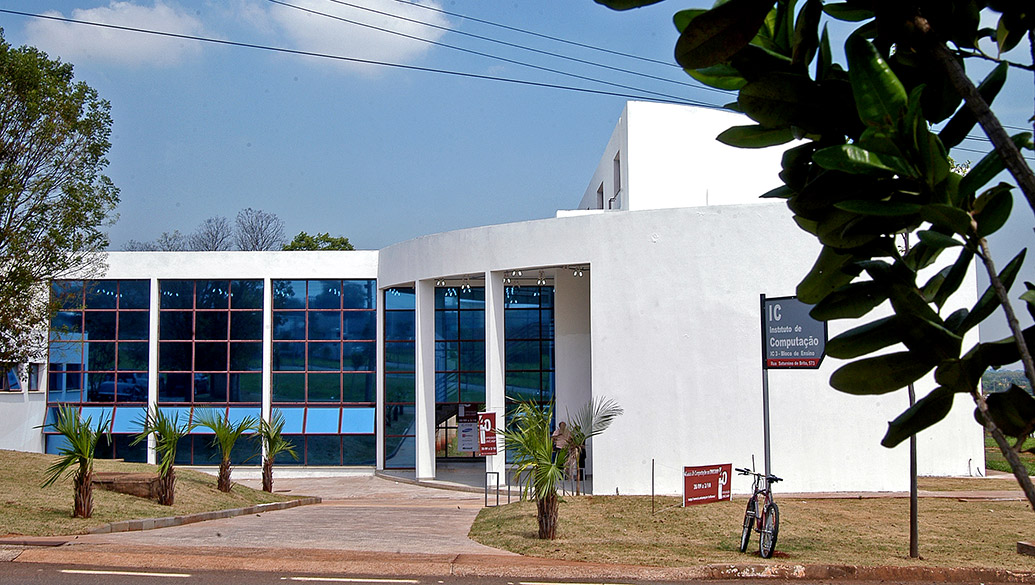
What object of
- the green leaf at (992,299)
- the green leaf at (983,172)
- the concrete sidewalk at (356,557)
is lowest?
the concrete sidewalk at (356,557)

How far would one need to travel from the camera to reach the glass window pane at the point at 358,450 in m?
34.1

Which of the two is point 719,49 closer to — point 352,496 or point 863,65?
point 863,65

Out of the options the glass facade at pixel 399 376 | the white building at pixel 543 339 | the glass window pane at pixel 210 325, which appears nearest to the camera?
the white building at pixel 543 339

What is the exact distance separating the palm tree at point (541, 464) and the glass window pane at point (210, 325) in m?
22.5

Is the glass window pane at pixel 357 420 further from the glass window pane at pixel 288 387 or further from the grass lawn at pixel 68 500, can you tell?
the grass lawn at pixel 68 500

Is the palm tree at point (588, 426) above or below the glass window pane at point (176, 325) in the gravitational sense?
below

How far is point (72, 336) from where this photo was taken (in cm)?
3462

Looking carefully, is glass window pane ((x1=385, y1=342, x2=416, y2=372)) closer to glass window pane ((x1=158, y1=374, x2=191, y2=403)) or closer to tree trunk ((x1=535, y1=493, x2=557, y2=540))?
glass window pane ((x1=158, y1=374, x2=191, y2=403))

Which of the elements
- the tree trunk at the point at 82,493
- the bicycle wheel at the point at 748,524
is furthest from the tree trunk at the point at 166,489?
the bicycle wheel at the point at 748,524

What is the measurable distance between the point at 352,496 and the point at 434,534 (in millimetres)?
12499

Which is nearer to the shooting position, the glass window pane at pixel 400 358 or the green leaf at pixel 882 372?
the green leaf at pixel 882 372

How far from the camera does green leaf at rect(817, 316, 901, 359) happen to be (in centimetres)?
135

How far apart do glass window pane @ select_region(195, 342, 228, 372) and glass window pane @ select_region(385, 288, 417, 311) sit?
Answer: 6.24 metres

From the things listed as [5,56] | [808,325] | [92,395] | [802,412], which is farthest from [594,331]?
[92,395]
